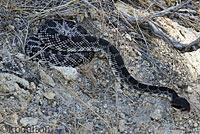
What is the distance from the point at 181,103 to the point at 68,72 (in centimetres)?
193

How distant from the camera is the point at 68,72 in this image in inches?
183

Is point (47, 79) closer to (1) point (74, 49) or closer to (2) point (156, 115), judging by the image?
(1) point (74, 49)

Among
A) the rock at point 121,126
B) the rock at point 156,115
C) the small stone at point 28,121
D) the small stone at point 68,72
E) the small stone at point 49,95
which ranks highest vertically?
the small stone at point 68,72

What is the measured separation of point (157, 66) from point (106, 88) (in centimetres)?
121

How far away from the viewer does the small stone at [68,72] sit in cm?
461

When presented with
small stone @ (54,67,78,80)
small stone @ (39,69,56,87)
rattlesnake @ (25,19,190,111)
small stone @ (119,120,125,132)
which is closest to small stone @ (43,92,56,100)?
small stone @ (39,69,56,87)

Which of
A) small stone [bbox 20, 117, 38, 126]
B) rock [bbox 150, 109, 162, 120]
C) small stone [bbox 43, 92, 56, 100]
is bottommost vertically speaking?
rock [bbox 150, 109, 162, 120]

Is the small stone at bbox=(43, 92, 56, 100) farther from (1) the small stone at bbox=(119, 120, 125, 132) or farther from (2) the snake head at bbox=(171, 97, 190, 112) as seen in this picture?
(2) the snake head at bbox=(171, 97, 190, 112)

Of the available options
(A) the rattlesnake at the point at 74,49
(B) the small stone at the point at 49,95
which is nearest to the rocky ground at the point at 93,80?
(B) the small stone at the point at 49,95

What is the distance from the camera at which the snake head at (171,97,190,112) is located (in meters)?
4.82

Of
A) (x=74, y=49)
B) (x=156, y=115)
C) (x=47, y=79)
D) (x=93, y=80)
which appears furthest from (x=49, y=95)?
(x=156, y=115)

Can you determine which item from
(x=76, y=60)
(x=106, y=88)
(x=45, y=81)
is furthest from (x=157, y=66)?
(x=45, y=81)

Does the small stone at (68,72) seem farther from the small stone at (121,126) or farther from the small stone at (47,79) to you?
the small stone at (121,126)

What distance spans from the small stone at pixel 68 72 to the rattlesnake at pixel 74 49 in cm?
20
